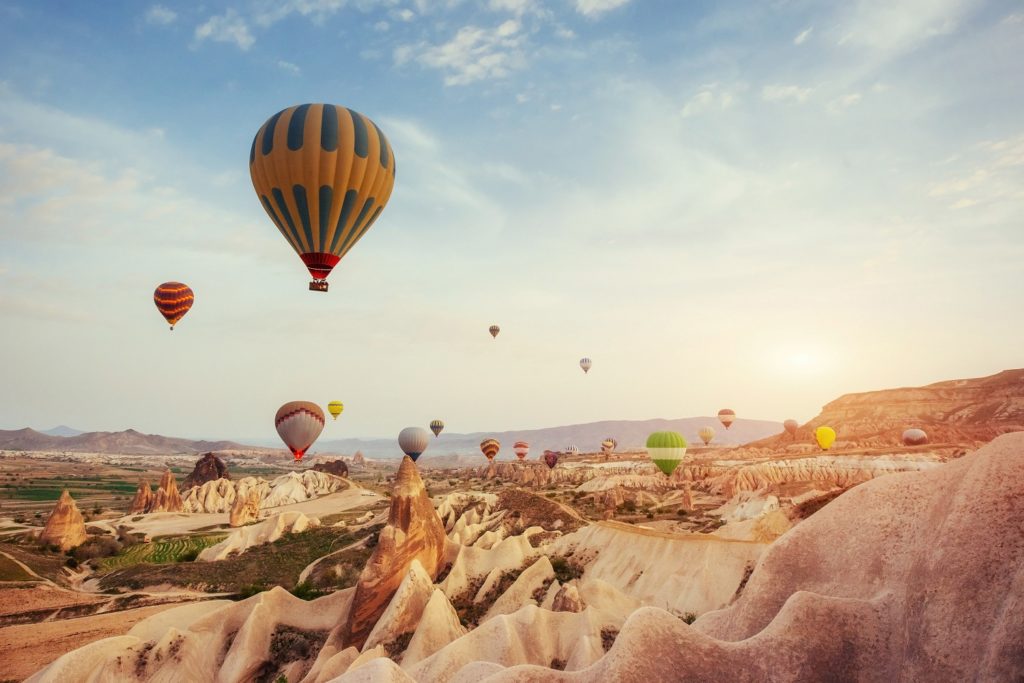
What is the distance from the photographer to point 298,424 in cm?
6994

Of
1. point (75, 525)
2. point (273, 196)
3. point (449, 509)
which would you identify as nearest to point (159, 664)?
point (273, 196)

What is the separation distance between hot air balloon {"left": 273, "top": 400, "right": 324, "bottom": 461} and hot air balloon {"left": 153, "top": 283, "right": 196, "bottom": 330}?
1720 centimetres

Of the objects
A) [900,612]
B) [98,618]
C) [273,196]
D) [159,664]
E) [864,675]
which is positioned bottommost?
[98,618]

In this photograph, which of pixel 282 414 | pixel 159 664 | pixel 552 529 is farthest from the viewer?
pixel 282 414

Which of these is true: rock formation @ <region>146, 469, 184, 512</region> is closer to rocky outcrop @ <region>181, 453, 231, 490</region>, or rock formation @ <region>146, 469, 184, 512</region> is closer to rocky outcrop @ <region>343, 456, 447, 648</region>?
rocky outcrop @ <region>181, 453, 231, 490</region>

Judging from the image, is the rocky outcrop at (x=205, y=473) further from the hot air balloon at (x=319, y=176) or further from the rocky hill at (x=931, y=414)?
the rocky hill at (x=931, y=414)

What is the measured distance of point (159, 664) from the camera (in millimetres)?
26547

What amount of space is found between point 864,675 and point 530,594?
26738 mm

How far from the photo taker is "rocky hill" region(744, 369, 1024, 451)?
5177 inches

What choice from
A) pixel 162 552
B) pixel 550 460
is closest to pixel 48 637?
pixel 162 552

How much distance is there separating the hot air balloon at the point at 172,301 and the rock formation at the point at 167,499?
1830 inches

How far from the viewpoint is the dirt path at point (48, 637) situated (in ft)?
110

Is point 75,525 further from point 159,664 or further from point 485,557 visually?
point 485,557

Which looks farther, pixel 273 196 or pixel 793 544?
pixel 273 196
